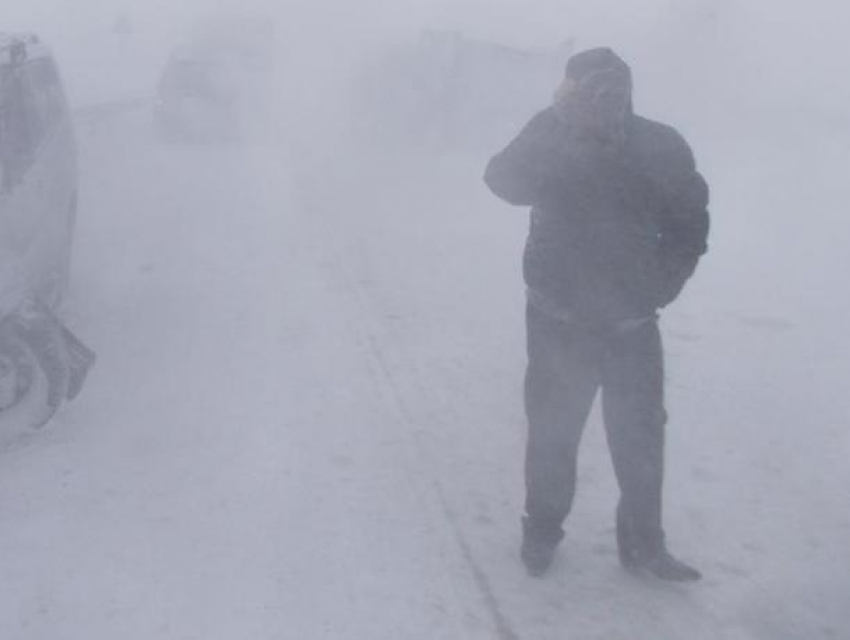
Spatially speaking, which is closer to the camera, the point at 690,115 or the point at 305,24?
the point at 690,115

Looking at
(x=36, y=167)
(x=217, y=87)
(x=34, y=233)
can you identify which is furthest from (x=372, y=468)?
(x=217, y=87)

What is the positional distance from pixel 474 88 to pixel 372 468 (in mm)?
14620

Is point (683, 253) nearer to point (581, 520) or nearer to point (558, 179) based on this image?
point (558, 179)

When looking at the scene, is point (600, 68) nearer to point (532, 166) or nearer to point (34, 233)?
point (532, 166)

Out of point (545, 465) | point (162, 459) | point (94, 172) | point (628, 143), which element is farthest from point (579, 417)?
point (94, 172)

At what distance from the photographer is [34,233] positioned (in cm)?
691

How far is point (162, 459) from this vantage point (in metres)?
5.89

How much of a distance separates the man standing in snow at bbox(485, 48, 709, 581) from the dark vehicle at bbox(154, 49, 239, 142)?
16.4 m

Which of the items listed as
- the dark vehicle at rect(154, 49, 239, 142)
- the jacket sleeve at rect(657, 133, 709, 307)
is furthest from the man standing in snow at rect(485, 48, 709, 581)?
the dark vehicle at rect(154, 49, 239, 142)

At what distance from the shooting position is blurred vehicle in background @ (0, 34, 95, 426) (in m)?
6.05

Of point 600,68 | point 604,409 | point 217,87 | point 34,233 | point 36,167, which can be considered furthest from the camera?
point 217,87

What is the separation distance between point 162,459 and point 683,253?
107 inches

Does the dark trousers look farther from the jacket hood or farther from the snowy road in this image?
the jacket hood

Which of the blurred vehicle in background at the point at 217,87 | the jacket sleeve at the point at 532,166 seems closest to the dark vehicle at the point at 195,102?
the blurred vehicle in background at the point at 217,87
